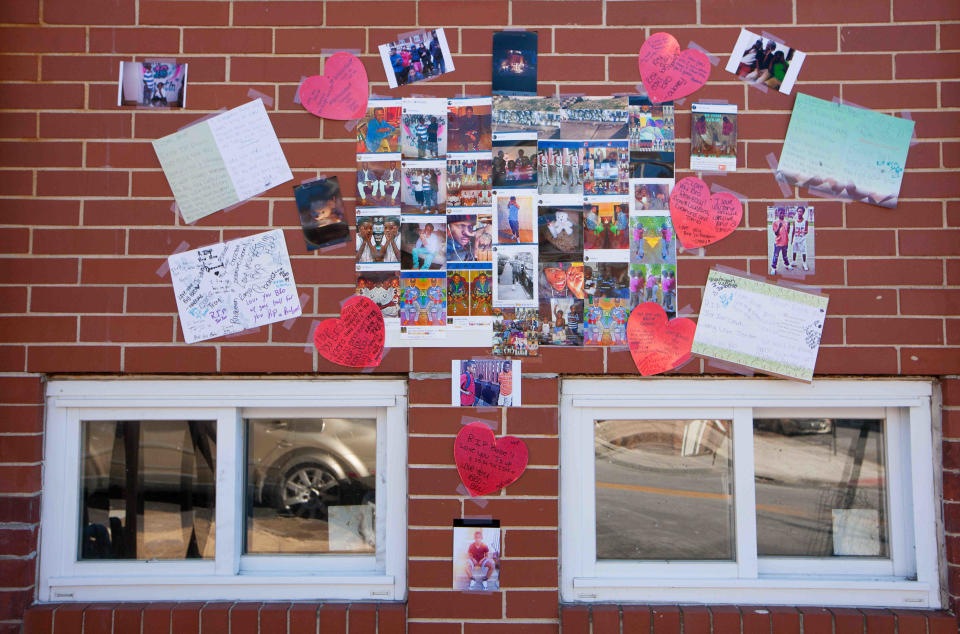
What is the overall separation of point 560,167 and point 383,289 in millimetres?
848

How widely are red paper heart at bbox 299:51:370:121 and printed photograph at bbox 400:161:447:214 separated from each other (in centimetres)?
31

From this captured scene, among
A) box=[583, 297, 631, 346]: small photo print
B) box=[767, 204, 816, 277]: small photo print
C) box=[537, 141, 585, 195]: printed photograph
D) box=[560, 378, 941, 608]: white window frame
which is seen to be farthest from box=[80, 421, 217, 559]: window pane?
box=[767, 204, 816, 277]: small photo print

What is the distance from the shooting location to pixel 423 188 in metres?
2.51

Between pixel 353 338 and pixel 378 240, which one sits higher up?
pixel 378 240

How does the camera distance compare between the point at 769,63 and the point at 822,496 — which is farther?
the point at 822,496

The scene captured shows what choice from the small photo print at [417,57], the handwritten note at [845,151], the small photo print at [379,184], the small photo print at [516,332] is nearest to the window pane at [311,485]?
the small photo print at [516,332]

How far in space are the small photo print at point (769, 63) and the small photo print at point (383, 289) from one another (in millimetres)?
1599

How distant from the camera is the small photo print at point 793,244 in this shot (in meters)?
2.48

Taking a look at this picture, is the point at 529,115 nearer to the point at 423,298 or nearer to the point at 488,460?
the point at 423,298

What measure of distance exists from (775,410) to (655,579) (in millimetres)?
831

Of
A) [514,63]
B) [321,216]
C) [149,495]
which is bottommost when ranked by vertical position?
[149,495]

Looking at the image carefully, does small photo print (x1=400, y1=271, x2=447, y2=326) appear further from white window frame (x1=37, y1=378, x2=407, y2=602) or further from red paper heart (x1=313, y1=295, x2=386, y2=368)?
white window frame (x1=37, y1=378, x2=407, y2=602)

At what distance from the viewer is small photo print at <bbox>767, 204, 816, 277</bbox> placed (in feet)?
8.13

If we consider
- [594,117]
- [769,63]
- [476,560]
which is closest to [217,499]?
[476,560]
